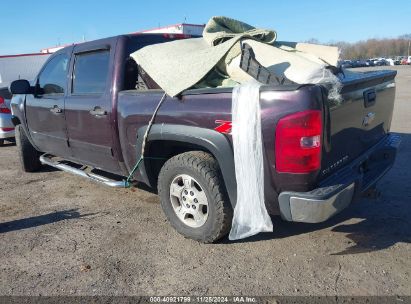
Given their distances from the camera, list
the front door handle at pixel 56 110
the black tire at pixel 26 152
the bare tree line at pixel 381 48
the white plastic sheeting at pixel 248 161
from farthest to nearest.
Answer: the bare tree line at pixel 381 48
the black tire at pixel 26 152
the front door handle at pixel 56 110
the white plastic sheeting at pixel 248 161

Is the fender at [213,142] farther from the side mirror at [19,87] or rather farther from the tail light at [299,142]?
the side mirror at [19,87]

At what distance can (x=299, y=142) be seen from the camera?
8.98ft

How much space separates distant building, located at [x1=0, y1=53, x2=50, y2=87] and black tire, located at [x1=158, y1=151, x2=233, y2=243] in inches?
609

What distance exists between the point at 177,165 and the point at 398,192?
2773 millimetres

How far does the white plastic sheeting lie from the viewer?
9.30ft

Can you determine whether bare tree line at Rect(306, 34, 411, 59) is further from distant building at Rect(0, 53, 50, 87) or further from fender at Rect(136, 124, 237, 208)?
fender at Rect(136, 124, 237, 208)

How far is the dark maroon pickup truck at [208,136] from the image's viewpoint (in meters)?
2.78

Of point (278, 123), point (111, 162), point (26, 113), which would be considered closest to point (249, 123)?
point (278, 123)

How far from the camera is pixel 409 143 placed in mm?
7004

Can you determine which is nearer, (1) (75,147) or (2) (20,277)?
(2) (20,277)

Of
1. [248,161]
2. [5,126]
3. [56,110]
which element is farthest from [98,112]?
[5,126]

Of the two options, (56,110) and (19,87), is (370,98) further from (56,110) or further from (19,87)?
(19,87)

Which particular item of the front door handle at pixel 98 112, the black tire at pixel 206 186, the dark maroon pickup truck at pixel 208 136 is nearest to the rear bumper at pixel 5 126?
the dark maroon pickup truck at pixel 208 136

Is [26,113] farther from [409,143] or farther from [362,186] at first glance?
[409,143]
